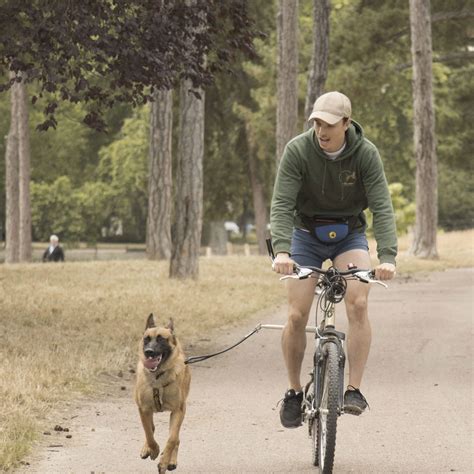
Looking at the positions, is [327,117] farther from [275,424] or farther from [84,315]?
[84,315]

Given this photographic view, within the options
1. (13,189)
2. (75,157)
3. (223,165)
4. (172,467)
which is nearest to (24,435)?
(172,467)

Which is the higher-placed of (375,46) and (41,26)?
(375,46)

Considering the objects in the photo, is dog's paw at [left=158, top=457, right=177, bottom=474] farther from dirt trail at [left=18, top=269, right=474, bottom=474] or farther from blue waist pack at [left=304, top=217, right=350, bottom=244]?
blue waist pack at [left=304, top=217, right=350, bottom=244]

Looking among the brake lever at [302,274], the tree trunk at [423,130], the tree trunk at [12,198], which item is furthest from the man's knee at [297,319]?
the tree trunk at [12,198]

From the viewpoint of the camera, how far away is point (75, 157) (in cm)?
6159

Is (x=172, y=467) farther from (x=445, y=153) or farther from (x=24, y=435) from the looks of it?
(x=445, y=153)

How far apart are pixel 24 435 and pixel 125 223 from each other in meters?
66.8

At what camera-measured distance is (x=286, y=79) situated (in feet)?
102

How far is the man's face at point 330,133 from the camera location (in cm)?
723

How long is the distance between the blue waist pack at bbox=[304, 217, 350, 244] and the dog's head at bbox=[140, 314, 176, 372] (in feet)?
3.62

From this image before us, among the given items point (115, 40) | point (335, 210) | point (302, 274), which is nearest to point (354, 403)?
point (302, 274)

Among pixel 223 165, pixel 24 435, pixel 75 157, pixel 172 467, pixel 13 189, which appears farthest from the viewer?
pixel 75 157

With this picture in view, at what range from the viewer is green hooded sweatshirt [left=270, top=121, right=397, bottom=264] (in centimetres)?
741

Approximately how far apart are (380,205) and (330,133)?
0.55 meters
